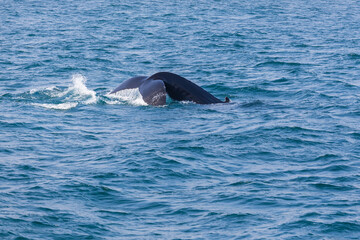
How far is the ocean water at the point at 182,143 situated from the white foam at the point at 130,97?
5 cm

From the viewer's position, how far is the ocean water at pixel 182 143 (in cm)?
1115

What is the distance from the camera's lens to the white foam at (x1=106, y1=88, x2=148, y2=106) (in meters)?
18.2

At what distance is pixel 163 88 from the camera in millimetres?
17781

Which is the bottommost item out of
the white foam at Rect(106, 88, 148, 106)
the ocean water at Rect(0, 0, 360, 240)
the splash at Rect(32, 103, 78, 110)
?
the ocean water at Rect(0, 0, 360, 240)

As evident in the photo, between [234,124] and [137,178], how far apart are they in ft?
15.3

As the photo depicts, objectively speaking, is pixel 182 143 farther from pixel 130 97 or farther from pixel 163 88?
pixel 130 97

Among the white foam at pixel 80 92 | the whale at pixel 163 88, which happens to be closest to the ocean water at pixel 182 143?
the white foam at pixel 80 92

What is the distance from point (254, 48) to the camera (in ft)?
102

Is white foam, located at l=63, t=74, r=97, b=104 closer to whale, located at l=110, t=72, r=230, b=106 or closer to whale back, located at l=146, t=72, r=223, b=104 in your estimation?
whale, located at l=110, t=72, r=230, b=106

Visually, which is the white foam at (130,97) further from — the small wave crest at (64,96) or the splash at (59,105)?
the splash at (59,105)

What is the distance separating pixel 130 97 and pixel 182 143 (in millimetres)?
3603

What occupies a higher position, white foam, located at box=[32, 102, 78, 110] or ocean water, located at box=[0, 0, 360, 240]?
white foam, located at box=[32, 102, 78, 110]

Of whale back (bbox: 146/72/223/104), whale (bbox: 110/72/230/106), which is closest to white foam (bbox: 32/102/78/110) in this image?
whale (bbox: 110/72/230/106)

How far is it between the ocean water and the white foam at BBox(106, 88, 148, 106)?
0.05 meters
